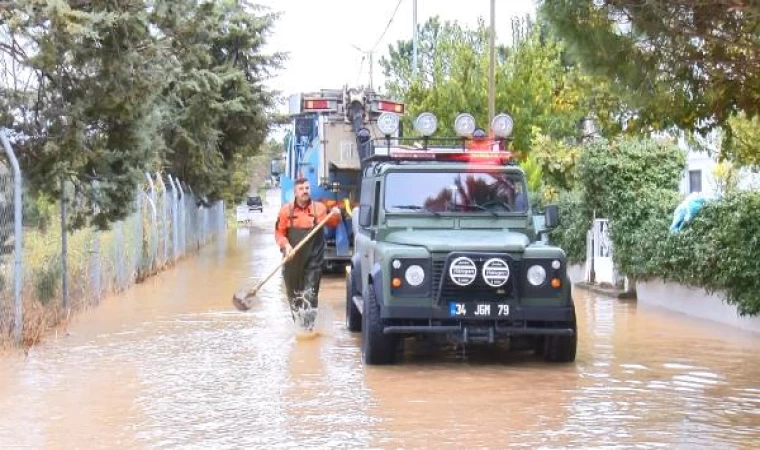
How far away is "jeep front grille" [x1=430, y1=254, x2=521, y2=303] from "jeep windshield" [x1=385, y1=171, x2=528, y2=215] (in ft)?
4.68

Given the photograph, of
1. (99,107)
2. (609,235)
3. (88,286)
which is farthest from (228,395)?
(609,235)

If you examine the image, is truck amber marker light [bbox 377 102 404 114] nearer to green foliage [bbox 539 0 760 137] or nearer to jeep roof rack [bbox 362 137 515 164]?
jeep roof rack [bbox 362 137 515 164]

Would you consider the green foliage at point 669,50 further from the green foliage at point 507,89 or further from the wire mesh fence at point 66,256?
the green foliage at point 507,89

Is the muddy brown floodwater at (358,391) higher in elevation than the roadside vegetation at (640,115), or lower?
lower

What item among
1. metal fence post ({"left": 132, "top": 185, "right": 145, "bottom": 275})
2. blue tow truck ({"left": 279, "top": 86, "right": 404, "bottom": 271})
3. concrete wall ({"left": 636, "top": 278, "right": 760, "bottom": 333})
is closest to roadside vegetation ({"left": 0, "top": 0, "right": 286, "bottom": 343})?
metal fence post ({"left": 132, "top": 185, "right": 145, "bottom": 275})

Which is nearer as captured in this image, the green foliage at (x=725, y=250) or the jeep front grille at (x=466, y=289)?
the jeep front grille at (x=466, y=289)

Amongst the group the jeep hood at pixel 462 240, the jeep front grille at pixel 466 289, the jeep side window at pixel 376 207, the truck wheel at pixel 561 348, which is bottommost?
the truck wheel at pixel 561 348

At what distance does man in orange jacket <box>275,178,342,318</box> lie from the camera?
1270 centimetres

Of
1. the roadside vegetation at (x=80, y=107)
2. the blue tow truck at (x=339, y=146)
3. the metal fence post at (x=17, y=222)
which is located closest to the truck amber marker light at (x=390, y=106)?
the blue tow truck at (x=339, y=146)

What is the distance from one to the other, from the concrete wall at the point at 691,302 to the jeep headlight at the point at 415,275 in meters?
4.94

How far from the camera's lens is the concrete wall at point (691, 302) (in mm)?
13452

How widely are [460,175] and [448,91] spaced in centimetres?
1696

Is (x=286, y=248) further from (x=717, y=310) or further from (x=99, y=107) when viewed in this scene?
(x=717, y=310)

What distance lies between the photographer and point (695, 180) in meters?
27.2
